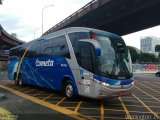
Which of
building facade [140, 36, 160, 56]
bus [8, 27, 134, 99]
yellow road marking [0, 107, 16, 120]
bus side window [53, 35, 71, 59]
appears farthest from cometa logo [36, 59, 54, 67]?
building facade [140, 36, 160, 56]

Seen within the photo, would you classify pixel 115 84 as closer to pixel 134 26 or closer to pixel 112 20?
pixel 112 20

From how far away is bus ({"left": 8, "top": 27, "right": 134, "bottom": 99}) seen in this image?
12961 millimetres

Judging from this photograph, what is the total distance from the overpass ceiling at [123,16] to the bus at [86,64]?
22.6 metres

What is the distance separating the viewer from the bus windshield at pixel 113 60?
42.9ft

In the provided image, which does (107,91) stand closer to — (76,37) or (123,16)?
(76,37)

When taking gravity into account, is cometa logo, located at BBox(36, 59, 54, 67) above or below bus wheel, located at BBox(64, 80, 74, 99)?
above

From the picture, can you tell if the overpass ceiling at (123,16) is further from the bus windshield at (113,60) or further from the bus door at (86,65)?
the bus door at (86,65)

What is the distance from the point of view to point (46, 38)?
18.4 metres

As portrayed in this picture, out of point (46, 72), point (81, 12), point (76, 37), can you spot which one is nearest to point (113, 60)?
point (76, 37)

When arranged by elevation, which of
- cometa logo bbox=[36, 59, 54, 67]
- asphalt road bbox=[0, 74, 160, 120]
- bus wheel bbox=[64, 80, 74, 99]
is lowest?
asphalt road bbox=[0, 74, 160, 120]

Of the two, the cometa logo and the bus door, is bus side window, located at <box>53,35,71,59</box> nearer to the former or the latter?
the cometa logo

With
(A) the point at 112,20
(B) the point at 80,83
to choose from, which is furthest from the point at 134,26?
(B) the point at 80,83

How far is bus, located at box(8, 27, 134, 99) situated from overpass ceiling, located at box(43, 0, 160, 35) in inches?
890

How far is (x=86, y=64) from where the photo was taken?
13688mm
